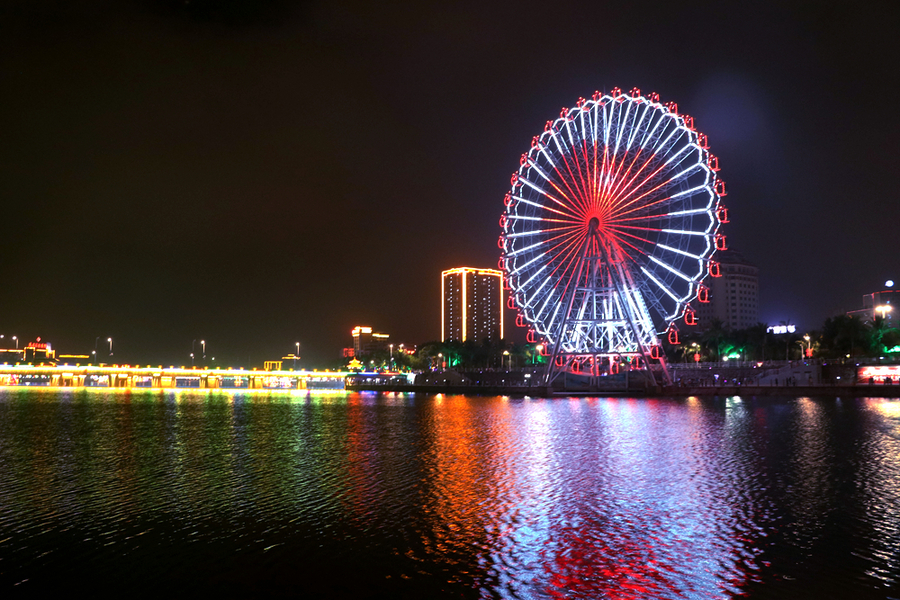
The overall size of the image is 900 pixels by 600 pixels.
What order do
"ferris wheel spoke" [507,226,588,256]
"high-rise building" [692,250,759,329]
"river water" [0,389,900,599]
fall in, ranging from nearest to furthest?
"river water" [0,389,900,599]
"ferris wheel spoke" [507,226,588,256]
"high-rise building" [692,250,759,329]

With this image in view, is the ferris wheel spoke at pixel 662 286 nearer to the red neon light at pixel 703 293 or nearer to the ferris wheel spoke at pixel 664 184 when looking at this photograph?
the red neon light at pixel 703 293

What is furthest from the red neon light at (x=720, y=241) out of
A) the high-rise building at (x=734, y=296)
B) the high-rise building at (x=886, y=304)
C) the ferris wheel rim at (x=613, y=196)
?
the high-rise building at (x=734, y=296)

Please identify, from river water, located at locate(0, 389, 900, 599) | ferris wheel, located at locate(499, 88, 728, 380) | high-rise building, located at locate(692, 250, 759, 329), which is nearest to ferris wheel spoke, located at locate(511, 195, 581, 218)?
ferris wheel, located at locate(499, 88, 728, 380)

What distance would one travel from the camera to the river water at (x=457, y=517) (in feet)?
36.6

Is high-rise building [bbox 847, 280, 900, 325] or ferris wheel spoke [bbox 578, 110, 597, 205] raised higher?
ferris wheel spoke [bbox 578, 110, 597, 205]

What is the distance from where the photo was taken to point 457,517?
1537 centimetres

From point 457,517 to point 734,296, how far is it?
193 m

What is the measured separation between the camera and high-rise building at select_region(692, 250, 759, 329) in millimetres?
192875

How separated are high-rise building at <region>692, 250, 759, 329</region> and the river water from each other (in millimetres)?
171442

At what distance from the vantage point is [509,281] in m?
67.8

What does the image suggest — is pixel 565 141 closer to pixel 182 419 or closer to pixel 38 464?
pixel 182 419

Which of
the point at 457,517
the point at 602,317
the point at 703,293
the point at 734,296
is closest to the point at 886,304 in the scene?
the point at 734,296

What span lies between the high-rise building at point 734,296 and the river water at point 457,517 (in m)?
171

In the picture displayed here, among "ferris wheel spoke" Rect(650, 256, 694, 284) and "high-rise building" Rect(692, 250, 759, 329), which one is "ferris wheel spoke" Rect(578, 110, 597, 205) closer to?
"ferris wheel spoke" Rect(650, 256, 694, 284)
